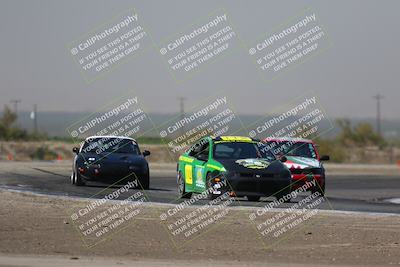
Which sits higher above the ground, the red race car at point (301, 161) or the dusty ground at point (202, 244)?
the dusty ground at point (202, 244)

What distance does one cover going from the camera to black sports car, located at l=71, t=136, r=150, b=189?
28453mm

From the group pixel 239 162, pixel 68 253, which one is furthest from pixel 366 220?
pixel 68 253

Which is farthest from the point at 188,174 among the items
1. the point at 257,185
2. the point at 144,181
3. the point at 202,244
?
the point at 202,244

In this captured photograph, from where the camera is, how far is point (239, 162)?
23438 millimetres

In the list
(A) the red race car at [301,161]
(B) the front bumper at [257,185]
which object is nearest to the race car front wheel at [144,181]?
(A) the red race car at [301,161]

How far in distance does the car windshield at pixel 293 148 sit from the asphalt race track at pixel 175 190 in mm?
1179

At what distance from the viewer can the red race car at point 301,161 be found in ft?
86.4

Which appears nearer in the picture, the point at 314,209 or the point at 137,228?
the point at 137,228

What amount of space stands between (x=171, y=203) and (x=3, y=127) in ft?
226

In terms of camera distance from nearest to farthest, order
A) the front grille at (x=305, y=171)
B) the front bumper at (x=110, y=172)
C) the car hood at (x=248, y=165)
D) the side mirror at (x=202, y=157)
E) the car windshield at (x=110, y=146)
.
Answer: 1. the car hood at (x=248, y=165)
2. the side mirror at (x=202, y=157)
3. the front grille at (x=305, y=171)
4. the front bumper at (x=110, y=172)
5. the car windshield at (x=110, y=146)

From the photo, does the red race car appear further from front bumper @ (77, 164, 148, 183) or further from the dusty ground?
the dusty ground

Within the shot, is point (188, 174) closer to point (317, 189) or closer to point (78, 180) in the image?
point (317, 189)

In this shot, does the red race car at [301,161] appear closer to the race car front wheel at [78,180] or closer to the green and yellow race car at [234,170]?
the green and yellow race car at [234,170]

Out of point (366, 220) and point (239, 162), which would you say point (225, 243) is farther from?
point (239, 162)
